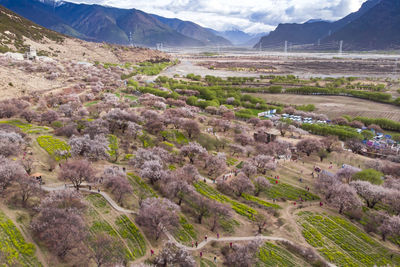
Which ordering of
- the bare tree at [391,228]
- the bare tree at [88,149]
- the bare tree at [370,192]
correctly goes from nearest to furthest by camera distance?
the bare tree at [391,228] < the bare tree at [370,192] < the bare tree at [88,149]

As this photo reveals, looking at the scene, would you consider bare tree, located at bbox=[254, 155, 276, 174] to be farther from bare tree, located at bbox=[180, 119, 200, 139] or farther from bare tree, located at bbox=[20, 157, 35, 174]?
bare tree, located at bbox=[20, 157, 35, 174]

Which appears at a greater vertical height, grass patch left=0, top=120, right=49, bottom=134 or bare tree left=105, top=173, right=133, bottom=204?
grass patch left=0, top=120, right=49, bottom=134

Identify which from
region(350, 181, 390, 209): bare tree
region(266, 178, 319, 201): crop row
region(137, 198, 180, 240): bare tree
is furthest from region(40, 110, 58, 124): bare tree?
region(350, 181, 390, 209): bare tree

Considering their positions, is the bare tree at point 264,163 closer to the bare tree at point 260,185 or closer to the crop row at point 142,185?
the bare tree at point 260,185

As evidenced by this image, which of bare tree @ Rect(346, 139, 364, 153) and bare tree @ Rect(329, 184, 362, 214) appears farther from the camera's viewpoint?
bare tree @ Rect(346, 139, 364, 153)

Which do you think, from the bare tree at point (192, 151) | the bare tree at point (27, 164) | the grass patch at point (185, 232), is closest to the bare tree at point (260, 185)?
the bare tree at point (192, 151)

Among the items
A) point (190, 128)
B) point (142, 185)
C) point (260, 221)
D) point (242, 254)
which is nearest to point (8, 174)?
point (142, 185)
